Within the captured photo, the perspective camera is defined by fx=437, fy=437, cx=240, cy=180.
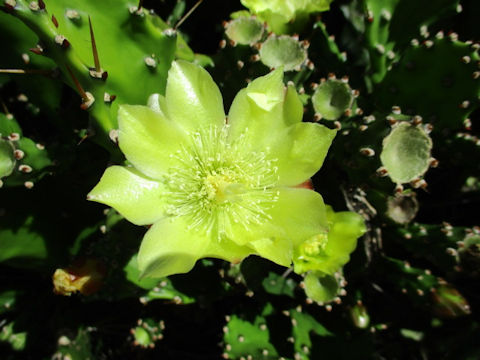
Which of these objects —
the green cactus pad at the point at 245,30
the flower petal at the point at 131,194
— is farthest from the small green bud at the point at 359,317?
the green cactus pad at the point at 245,30

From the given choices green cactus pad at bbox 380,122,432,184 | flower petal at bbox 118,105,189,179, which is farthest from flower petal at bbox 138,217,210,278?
green cactus pad at bbox 380,122,432,184

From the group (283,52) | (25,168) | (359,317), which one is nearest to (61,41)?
(25,168)

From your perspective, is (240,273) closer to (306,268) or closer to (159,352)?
(306,268)

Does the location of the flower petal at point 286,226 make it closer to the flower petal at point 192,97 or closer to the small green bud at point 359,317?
the flower petal at point 192,97

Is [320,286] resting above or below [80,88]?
below

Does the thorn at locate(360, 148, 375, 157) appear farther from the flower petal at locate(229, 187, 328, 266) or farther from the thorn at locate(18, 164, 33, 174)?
the thorn at locate(18, 164, 33, 174)

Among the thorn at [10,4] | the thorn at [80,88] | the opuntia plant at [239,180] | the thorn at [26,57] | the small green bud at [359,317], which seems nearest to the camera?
the thorn at [10,4]

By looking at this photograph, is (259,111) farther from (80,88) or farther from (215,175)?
(80,88)
